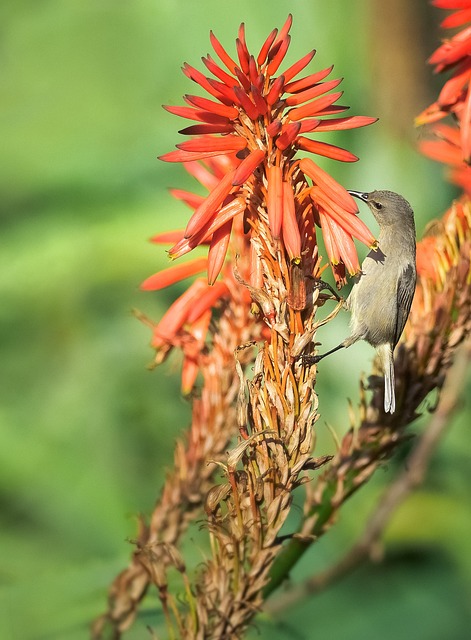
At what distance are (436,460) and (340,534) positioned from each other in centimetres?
31

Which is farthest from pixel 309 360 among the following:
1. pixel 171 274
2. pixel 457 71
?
pixel 457 71

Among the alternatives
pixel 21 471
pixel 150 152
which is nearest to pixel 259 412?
pixel 21 471

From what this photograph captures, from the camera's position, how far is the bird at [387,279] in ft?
3.34

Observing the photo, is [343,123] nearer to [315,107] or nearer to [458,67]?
[315,107]

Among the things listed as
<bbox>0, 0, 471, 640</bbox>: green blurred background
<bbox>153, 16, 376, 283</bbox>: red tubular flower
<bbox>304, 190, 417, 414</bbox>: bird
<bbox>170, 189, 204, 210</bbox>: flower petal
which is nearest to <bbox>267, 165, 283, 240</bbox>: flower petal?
<bbox>153, 16, 376, 283</bbox>: red tubular flower

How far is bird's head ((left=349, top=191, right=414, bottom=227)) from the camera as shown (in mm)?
1043

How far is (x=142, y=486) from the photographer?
1896mm

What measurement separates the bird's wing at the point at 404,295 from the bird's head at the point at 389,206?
2.5 inches

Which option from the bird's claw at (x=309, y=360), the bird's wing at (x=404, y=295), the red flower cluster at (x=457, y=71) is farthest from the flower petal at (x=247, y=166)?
the bird's wing at (x=404, y=295)

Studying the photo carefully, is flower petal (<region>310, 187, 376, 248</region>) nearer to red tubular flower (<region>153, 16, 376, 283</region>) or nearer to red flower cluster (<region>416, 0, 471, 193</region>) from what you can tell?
red tubular flower (<region>153, 16, 376, 283</region>)

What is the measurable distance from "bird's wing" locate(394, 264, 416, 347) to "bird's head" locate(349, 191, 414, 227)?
0.06 m

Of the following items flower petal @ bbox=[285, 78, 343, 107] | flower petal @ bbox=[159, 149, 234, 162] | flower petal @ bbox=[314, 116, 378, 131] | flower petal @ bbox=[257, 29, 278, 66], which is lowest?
flower petal @ bbox=[314, 116, 378, 131]

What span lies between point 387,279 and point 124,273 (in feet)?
3.60

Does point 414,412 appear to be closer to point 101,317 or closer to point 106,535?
point 106,535
